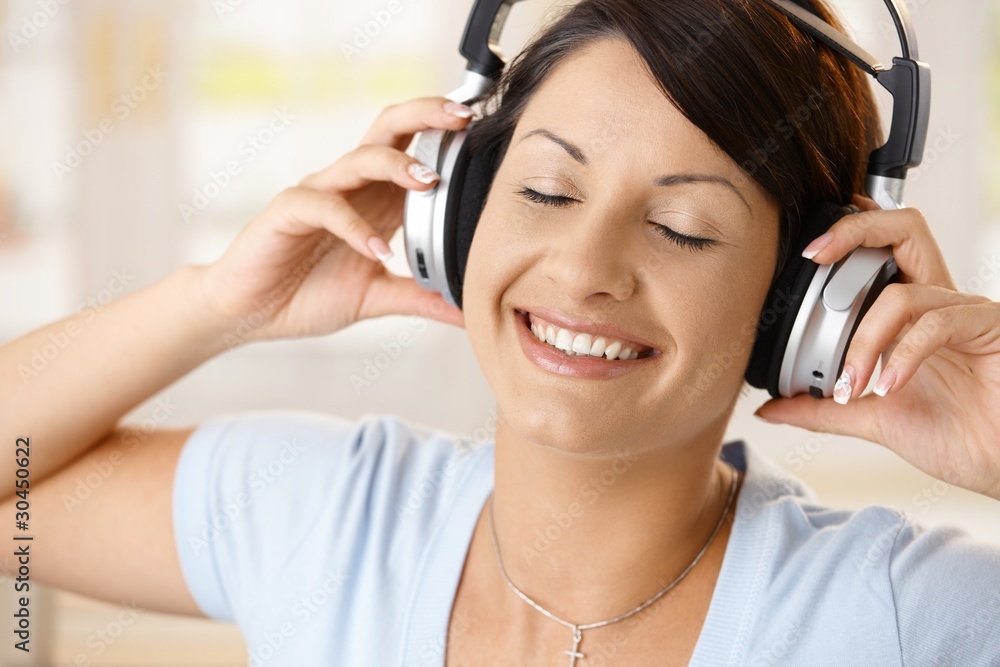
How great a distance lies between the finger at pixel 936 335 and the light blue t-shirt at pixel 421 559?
9.4 inches

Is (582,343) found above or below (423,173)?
below

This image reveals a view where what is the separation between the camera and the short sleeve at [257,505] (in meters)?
1.40

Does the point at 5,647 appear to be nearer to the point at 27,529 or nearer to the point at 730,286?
the point at 27,529

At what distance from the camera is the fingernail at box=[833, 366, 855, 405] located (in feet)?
3.61

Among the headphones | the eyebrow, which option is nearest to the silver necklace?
the headphones

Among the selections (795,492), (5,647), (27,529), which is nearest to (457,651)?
(795,492)

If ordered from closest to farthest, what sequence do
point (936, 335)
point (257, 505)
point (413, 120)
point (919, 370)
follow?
point (936, 335)
point (919, 370)
point (413, 120)
point (257, 505)

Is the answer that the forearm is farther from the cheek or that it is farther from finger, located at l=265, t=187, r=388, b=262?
the cheek

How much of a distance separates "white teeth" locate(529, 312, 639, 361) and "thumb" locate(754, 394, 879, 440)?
0.24 metres

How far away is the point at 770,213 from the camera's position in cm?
115

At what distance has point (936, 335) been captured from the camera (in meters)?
1.06

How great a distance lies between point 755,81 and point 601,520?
558mm

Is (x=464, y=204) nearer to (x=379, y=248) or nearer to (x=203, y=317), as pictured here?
(x=379, y=248)

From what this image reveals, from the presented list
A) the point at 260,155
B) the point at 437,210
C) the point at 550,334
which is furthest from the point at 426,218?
the point at 260,155
